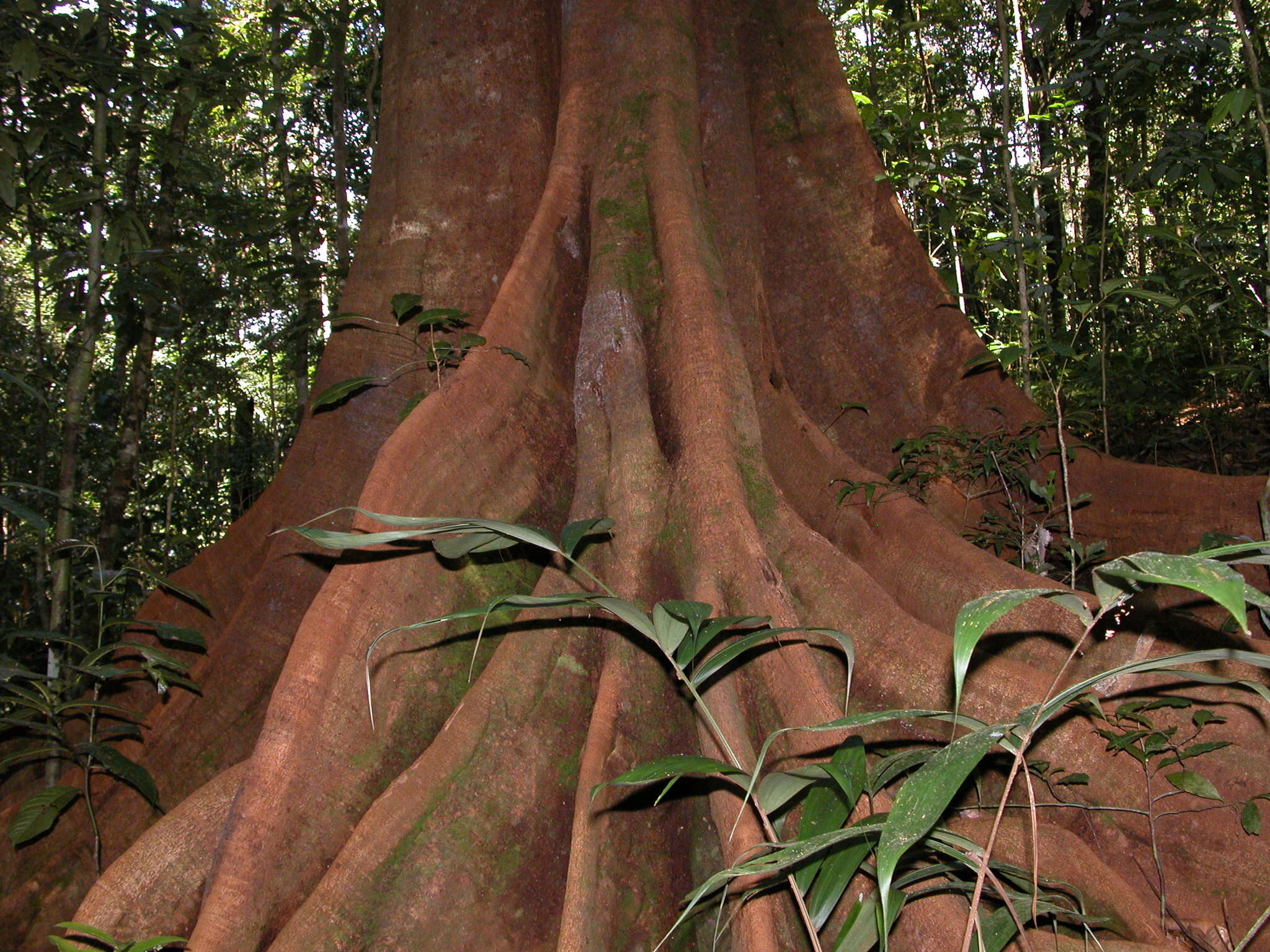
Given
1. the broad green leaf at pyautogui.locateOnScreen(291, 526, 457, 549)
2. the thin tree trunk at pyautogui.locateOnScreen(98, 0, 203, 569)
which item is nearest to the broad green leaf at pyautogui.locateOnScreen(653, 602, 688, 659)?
the broad green leaf at pyautogui.locateOnScreen(291, 526, 457, 549)

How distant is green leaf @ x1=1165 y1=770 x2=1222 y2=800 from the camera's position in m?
2.03

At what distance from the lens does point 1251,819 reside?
2008mm

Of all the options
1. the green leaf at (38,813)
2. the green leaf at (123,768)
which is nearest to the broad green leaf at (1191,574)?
the green leaf at (123,768)

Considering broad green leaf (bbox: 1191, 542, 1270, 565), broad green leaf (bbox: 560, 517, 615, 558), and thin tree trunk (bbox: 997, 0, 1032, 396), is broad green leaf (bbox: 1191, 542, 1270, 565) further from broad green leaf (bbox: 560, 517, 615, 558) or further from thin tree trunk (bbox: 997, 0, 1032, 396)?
thin tree trunk (bbox: 997, 0, 1032, 396)

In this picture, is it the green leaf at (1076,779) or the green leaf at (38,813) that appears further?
the green leaf at (38,813)

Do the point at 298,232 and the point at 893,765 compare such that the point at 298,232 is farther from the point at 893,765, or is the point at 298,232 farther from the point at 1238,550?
the point at 1238,550

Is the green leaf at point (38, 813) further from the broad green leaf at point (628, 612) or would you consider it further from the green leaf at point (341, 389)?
the broad green leaf at point (628, 612)

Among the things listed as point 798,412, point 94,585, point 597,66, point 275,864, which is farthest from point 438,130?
point 275,864

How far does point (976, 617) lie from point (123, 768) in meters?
2.39

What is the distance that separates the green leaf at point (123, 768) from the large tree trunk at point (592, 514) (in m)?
0.29

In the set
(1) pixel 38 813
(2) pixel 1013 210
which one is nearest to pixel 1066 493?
(2) pixel 1013 210

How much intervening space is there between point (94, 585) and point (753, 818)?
2.63 metres

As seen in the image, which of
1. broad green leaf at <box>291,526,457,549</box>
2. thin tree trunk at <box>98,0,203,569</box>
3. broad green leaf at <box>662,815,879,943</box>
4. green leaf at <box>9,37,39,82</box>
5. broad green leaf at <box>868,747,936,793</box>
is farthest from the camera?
thin tree trunk at <box>98,0,203,569</box>

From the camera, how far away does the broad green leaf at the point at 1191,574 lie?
2.46ft
